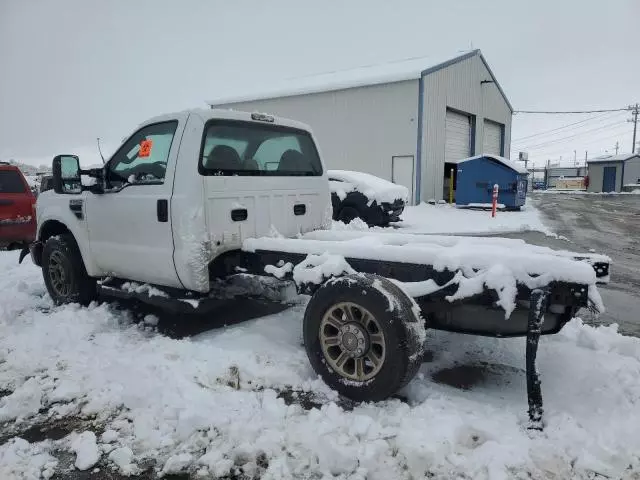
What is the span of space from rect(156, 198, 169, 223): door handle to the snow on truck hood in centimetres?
845

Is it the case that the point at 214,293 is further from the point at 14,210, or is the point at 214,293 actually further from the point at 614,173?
the point at 614,173

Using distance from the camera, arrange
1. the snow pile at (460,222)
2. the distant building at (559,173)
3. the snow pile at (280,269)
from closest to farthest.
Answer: the snow pile at (280,269) < the snow pile at (460,222) < the distant building at (559,173)

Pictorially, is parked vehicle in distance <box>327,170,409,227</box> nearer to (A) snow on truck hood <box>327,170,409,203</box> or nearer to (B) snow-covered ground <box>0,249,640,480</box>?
(A) snow on truck hood <box>327,170,409,203</box>

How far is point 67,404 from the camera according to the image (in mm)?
3305

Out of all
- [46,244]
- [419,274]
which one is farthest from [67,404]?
[46,244]

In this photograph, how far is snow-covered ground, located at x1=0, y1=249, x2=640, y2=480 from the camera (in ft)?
8.45

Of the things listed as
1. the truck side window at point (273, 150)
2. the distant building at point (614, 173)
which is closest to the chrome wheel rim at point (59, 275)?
the truck side window at point (273, 150)

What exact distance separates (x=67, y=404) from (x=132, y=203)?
1947 millimetres

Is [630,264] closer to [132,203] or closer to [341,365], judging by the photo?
[341,365]

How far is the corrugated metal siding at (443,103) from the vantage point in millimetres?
20766

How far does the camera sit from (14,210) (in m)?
9.19

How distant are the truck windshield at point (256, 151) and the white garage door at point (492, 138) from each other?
2391cm

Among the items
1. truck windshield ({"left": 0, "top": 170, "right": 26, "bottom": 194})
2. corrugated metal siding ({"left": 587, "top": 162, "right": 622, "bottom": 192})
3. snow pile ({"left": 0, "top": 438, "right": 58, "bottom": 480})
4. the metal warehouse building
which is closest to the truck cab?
snow pile ({"left": 0, "top": 438, "right": 58, "bottom": 480})

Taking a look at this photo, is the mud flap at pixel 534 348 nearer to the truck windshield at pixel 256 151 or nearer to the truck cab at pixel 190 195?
the truck cab at pixel 190 195
